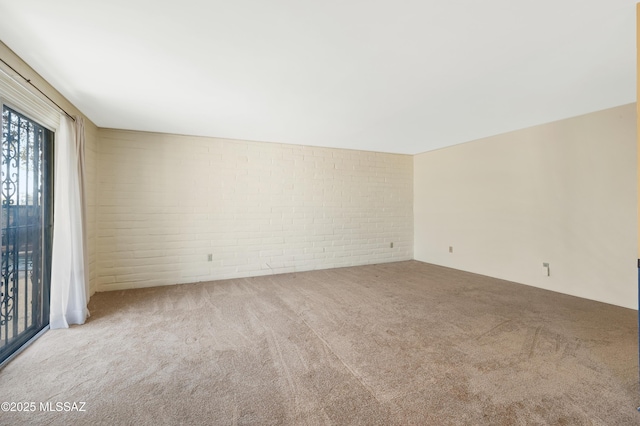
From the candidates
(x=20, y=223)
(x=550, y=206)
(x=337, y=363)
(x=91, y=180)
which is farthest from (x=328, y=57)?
(x=550, y=206)

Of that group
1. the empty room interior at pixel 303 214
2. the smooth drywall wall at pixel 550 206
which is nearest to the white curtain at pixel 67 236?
the empty room interior at pixel 303 214

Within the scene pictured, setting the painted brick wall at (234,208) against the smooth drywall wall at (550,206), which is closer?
the smooth drywall wall at (550,206)

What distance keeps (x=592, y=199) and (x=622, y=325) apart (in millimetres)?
1524

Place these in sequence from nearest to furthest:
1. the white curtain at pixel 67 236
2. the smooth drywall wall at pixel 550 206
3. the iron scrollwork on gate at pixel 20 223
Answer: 1. the iron scrollwork on gate at pixel 20 223
2. the white curtain at pixel 67 236
3. the smooth drywall wall at pixel 550 206

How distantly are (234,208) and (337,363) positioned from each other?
3.18 meters

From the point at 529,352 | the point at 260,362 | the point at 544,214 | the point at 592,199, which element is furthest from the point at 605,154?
the point at 260,362

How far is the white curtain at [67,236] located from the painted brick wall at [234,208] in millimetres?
1117

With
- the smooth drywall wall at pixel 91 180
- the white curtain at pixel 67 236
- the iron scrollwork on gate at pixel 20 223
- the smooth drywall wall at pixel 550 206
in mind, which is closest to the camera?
the iron scrollwork on gate at pixel 20 223

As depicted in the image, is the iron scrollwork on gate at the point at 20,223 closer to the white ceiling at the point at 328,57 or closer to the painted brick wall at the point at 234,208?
the white ceiling at the point at 328,57

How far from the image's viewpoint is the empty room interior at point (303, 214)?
1.62 metres

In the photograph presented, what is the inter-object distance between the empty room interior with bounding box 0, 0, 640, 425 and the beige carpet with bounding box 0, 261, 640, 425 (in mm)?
20

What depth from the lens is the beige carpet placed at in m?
1.53

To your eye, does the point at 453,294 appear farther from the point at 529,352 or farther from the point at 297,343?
the point at 297,343

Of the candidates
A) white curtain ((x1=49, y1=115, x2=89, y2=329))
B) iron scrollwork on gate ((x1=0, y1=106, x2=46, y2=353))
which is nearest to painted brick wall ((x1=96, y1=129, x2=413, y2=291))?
white curtain ((x1=49, y1=115, x2=89, y2=329))
